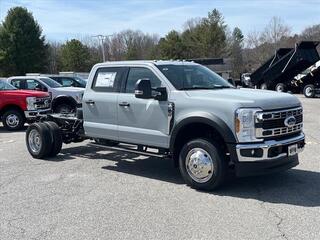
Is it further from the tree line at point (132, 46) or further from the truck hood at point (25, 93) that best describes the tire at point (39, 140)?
the tree line at point (132, 46)

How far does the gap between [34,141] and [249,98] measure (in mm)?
5508

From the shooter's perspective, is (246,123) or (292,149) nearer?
(246,123)

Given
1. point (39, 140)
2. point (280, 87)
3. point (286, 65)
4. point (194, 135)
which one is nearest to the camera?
point (194, 135)

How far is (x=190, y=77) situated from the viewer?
8.17 meters

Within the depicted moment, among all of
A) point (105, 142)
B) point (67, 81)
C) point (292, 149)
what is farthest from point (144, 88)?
point (67, 81)

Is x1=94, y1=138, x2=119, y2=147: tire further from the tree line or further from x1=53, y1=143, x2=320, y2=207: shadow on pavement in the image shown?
the tree line

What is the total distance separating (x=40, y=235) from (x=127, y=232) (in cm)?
100

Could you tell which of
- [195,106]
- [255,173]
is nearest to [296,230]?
[255,173]

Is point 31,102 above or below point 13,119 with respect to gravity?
above

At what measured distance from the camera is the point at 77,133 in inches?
390

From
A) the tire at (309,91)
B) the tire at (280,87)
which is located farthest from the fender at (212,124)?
the tire at (280,87)

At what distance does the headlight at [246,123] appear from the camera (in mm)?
6676

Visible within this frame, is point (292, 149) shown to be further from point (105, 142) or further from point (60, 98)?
point (60, 98)

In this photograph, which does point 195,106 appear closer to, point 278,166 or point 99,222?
point 278,166
